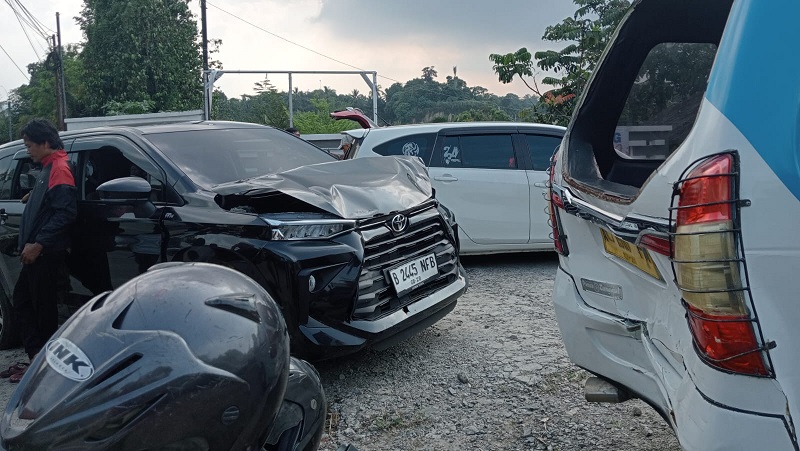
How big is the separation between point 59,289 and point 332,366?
→ 2031 mm

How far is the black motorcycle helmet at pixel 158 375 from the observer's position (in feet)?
4.03

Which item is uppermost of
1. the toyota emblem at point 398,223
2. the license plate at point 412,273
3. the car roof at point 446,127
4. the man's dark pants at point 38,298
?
the car roof at point 446,127

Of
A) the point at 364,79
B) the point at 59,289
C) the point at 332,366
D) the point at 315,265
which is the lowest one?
the point at 332,366

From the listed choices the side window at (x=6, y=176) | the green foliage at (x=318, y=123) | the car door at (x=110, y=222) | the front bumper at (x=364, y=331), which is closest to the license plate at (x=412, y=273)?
the front bumper at (x=364, y=331)

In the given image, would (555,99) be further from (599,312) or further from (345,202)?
(599,312)

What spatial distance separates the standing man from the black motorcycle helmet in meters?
3.36

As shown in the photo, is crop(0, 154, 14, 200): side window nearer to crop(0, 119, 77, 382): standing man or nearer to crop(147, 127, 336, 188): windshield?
crop(0, 119, 77, 382): standing man

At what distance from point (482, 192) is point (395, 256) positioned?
308 centimetres

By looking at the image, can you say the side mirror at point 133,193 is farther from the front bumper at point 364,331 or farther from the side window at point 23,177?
the side window at point 23,177

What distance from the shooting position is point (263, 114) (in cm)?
3045

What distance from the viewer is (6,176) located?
18.3 feet

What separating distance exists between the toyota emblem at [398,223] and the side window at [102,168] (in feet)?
5.11

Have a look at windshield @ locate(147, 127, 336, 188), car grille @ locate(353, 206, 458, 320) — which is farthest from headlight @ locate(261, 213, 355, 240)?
windshield @ locate(147, 127, 336, 188)

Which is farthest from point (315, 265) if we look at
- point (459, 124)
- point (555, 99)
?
point (555, 99)
